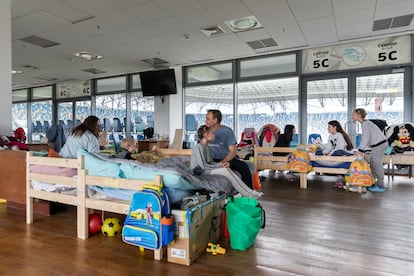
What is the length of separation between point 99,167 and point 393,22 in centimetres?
611

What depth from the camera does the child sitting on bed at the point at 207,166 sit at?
3.18 m

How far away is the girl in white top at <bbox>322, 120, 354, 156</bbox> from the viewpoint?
197 inches

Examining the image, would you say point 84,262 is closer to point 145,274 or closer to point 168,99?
point 145,274

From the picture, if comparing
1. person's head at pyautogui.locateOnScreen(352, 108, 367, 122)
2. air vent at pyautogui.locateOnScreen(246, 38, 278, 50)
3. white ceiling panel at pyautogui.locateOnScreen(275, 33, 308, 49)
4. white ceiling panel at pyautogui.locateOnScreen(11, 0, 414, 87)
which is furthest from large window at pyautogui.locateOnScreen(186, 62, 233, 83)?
person's head at pyautogui.locateOnScreen(352, 108, 367, 122)

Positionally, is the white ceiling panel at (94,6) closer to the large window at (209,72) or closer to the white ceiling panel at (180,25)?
the white ceiling panel at (180,25)

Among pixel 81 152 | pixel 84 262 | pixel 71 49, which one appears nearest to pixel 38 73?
pixel 71 49

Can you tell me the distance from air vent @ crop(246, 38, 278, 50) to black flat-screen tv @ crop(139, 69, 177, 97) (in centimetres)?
280

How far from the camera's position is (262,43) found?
6.74 metres

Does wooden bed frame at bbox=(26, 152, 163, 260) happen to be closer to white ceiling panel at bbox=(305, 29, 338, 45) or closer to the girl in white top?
the girl in white top

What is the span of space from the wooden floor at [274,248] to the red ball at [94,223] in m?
0.10

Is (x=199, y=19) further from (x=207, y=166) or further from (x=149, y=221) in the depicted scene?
(x=149, y=221)

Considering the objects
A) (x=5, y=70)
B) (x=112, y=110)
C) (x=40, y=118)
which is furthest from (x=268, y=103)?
(x=40, y=118)

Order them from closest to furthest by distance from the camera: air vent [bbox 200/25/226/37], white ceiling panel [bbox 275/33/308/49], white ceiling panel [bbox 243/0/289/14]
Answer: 1. white ceiling panel [bbox 243/0/289/14]
2. air vent [bbox 200/25/226/37]
3. white ceiling panel [bbox 275/33/308/49]

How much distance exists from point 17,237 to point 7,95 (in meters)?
2.59
